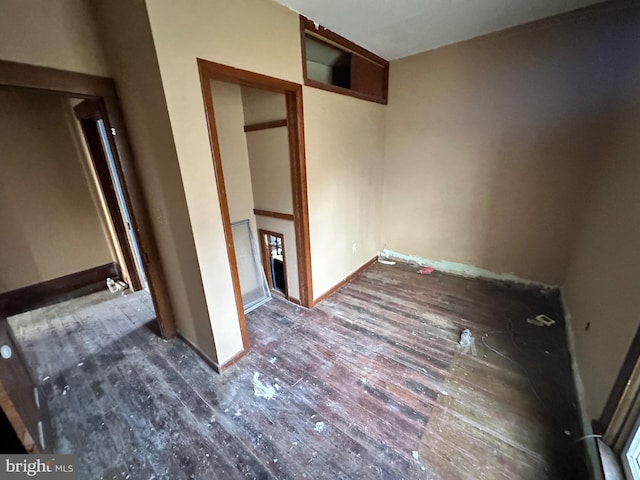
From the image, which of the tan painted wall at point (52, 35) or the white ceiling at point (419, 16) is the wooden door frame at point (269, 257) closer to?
the tan painted wall at point (52, 35)

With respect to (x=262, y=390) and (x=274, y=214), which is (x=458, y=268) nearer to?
(x=274, y=214)

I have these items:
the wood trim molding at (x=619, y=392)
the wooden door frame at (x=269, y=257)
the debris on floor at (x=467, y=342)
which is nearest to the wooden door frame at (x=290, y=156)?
the wooden door frame at (x=269, y=257)

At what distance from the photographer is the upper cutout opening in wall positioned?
2.39 metres

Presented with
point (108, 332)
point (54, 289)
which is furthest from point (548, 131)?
point (54, 289)

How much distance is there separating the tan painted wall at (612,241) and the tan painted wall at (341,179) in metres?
2.09

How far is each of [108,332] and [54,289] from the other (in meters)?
1.44

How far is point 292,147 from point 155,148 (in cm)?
108

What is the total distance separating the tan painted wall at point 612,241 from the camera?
55.4 inches

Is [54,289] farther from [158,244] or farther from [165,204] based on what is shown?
[165,204]

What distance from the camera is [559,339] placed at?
2176 mm

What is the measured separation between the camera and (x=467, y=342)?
84.7 inches

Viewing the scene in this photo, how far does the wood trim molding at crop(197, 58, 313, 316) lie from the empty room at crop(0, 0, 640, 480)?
17 millimetres

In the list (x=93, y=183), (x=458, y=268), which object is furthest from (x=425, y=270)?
(x=93, y=183)

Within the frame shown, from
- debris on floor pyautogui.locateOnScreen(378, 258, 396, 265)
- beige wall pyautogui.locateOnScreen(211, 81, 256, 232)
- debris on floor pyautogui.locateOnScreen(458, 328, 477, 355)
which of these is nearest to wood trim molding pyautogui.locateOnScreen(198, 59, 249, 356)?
beige wall pyautogui.locateOnScreen(211, 81, 256, 232)
